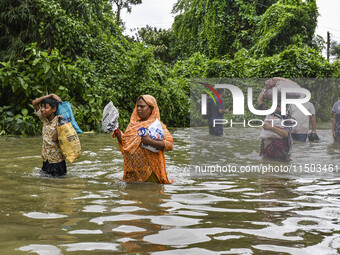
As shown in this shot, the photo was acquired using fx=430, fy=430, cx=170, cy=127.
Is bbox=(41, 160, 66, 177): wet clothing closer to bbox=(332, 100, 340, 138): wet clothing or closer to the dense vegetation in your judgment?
bbox=(332, 100, 340, 138): wet clothing

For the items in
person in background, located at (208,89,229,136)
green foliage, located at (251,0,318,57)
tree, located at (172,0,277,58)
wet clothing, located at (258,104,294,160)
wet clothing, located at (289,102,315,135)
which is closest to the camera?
wet clothing, located at (258,104,294,160)

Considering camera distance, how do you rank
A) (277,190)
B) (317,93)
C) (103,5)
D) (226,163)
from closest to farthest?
(277,190), (226,163), (317,93), (103,5)

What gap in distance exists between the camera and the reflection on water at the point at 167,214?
2.56 meters

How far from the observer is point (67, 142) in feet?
16.9

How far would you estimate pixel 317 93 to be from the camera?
15.3 metres

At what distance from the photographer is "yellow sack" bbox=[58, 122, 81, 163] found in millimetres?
5156

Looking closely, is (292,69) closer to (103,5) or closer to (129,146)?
(103,5)

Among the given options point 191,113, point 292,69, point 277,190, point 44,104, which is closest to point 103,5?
point 191,113

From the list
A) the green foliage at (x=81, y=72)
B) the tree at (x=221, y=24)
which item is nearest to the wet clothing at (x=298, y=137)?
the green foliage at (x=81, y=72)

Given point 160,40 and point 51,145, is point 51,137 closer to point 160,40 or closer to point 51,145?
point 51,145

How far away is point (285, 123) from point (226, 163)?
1.59 m

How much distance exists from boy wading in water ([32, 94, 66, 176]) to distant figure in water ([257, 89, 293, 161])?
285cm

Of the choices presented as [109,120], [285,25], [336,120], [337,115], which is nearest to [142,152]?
[109,120]

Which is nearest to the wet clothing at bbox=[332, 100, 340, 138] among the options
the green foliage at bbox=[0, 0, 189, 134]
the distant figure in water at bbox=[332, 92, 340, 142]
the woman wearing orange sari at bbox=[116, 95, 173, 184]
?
the distant figure in water at bbox=[332, 92, 340, 142]
